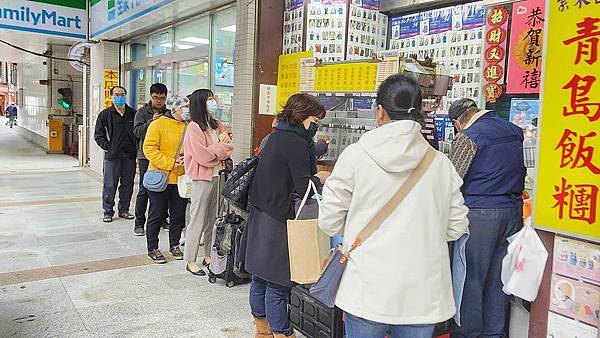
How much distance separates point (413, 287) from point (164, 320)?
2.29m

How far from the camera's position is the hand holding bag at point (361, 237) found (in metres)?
1.77

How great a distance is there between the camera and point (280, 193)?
2732mm

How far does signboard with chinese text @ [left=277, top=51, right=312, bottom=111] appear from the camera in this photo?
491cm

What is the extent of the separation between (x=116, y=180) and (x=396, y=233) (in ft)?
18.0

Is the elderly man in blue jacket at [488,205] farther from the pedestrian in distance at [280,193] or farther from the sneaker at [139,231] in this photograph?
the sneaker at [139,231]

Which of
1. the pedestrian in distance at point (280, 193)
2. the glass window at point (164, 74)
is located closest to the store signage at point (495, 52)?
the pedestrian in distance at point (280, 193)

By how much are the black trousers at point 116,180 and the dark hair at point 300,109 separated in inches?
173

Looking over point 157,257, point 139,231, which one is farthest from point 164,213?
point 139,231

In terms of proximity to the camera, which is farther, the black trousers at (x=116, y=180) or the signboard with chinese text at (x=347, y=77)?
the black trousers at (x=116, y=180)

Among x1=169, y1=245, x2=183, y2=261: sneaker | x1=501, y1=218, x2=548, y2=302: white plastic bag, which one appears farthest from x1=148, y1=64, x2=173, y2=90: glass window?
x1=501, y1=218, x2=548, y2=302: white plastic bag

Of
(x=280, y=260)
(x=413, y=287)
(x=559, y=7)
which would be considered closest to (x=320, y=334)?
(x=280, y=260)

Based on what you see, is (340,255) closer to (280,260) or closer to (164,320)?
(280,260)

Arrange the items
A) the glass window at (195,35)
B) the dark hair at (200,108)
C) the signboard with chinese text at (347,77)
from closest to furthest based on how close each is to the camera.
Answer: the signboard with chinese text at (347,77) → the dark hair at (200,108) → the glass window at (195,35)

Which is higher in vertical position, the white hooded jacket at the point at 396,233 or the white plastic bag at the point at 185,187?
the white hooded jacket at the point at 396,233
